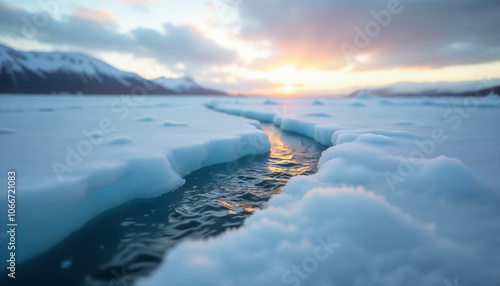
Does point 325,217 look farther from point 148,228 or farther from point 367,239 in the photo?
point 148,228

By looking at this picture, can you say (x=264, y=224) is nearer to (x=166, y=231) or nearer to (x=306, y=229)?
(x=306, y=229)

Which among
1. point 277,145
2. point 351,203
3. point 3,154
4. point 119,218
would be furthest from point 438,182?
point 3,154

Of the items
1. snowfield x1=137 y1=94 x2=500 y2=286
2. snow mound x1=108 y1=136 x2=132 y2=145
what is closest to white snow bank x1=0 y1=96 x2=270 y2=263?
snow mound x1=108 y1=136 x2=132 y2=145

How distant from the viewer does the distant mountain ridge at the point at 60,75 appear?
97688 millimetres

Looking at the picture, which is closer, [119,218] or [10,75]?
[119,218]

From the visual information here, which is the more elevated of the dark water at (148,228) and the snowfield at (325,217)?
the snowfield at (325,217)

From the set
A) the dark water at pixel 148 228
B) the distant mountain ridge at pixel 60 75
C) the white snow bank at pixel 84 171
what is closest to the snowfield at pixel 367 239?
the dark water at pixel 148 228

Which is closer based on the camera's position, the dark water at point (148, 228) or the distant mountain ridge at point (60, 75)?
the dark water at point (148, 228)

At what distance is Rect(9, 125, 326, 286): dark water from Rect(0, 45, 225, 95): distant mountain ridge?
119080 mm

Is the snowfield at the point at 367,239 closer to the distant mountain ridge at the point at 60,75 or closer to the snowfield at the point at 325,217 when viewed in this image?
the snowfield at the point at 325,217

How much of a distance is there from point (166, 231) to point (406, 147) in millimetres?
5424

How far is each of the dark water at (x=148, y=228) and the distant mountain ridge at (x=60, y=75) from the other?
391 feet

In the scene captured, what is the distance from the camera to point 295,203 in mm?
3260

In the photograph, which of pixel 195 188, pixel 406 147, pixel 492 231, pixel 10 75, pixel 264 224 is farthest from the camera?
pixel 10 75
